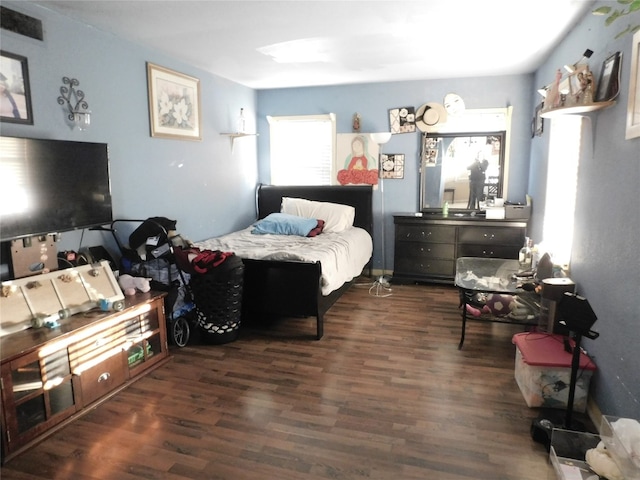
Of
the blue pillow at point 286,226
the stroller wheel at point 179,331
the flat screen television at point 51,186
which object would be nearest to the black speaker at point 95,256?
the flat screen television at point 51,186

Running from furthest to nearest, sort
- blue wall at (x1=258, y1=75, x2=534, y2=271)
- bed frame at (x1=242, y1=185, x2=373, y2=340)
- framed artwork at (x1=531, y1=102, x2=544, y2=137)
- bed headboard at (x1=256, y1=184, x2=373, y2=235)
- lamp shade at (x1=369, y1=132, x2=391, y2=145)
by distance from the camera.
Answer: bed headboard at (x1=256, y1=184, x2=373, y2=235) < blue wall at (x1=258, y1=75, x2=534, y2=271) < lamp shade at (x1=369, y1=132, x2=391, y2=145) < framed artwork at (x1=531, y1=102, x2=544, y2=137) < bed frame at (x1=242, y1=185, x2=373, y2=340)

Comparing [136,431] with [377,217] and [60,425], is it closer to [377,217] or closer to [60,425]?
[60,425]

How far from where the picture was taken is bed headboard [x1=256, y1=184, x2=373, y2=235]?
5039 millimetres

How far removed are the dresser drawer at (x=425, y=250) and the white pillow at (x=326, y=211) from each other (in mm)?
680

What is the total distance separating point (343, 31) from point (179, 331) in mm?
2619

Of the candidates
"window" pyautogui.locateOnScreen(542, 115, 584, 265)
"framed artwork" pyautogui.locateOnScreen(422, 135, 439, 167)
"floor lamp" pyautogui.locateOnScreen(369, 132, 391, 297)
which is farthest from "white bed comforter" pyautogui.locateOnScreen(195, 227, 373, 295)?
"window" pyautogui.locateOnScreen(542, 115, 584, 265)

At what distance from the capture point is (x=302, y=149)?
5.45 m

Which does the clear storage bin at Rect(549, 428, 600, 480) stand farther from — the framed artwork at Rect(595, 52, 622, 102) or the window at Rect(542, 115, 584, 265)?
the framed artwork at Rect(595, 52, 622, 102)

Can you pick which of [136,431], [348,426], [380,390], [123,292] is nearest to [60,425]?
[136,431]

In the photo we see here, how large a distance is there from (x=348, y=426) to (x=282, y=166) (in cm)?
395

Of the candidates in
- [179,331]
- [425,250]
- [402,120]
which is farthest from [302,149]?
[179,331]

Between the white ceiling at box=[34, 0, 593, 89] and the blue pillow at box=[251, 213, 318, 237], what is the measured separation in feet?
5.20

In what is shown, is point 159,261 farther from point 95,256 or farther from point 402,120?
point 402,120

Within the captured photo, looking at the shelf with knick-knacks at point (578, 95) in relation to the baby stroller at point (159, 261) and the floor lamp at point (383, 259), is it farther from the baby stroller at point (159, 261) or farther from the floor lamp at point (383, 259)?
the baby stroller at point (159, 261)
